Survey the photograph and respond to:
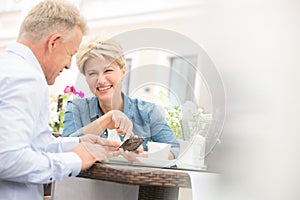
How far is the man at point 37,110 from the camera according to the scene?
922mm

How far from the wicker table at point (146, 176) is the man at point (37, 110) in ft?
0.11

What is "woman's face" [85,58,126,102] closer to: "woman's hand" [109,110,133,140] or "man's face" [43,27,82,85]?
"woman's hand" [109,110,133,140]

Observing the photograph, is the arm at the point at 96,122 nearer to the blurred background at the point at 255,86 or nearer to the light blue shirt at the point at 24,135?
the light blue shirt at the point at 24,135

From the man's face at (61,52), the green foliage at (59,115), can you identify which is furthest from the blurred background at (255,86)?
the green foliage at (59,115)

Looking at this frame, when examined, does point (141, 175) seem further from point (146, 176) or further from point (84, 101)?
point (84, 101)

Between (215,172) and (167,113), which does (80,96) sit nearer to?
(167,113)

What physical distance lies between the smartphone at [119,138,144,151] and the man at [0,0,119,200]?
0.04 m

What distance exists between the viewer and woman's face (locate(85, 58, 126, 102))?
85cm

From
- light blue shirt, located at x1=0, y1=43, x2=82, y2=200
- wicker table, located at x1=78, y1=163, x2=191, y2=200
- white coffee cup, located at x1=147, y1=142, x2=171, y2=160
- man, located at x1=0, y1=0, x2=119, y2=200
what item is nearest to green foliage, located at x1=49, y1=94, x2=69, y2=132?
man, located at x1=0, y1=0, x2=119, y2=200

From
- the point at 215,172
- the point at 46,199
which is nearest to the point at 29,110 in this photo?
the point at 215,172

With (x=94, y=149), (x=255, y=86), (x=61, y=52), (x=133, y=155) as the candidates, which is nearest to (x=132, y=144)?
(x=133, y=155)

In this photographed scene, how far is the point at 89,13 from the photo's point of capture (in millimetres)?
1011

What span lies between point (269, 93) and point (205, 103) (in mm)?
231

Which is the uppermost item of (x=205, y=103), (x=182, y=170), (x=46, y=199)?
(x=205, y=103)
